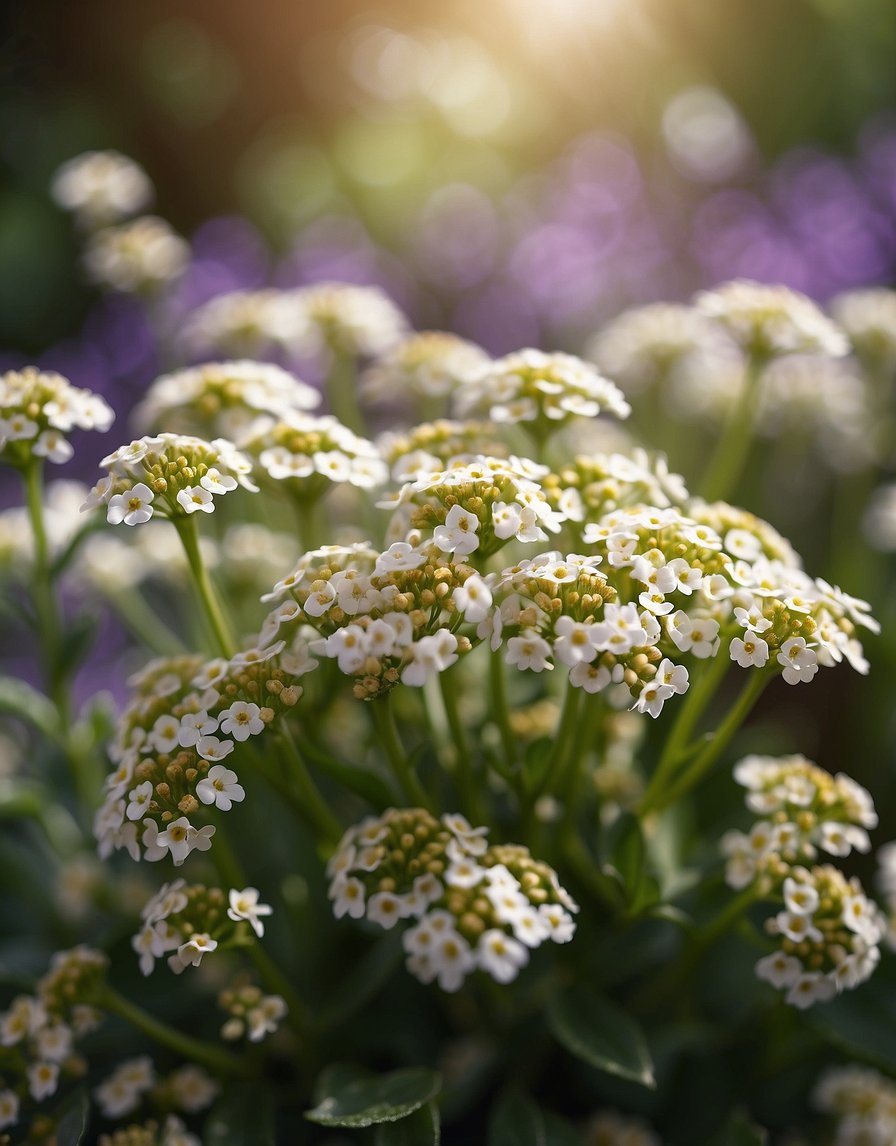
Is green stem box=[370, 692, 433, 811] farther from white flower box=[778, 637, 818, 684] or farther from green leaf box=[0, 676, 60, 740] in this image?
green leaf box=[0, 676, 60, 740]

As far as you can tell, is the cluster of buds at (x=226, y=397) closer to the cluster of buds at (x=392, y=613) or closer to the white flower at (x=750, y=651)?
the cluster of buds at (x=392, y=613)

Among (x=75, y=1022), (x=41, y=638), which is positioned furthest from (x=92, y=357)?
(x=75, y=1022)

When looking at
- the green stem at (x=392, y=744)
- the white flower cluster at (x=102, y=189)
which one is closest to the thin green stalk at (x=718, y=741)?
the green stem at (x=392, y=744)

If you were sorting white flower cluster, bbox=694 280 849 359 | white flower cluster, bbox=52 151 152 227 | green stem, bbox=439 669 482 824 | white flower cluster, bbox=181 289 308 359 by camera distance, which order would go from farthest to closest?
white flower cluster, bbox=52 151 152 227, white flower cluster, bbox=181 289 308 359, white flower cluster, bbox=694 280 849 359, green stem, bbox=439 669 482 824

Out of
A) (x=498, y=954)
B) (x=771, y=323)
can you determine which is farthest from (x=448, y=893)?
(x=771, y=323)

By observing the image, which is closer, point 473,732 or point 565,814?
point 565,814

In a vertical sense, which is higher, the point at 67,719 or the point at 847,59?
the point at 847,59

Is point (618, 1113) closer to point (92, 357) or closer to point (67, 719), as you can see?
point (67, 719)

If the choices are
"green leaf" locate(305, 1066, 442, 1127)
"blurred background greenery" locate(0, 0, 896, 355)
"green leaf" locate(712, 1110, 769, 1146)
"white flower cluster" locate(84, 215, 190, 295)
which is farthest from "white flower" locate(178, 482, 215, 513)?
"blurred background greenery" locate(0, 0, 896, 355)
